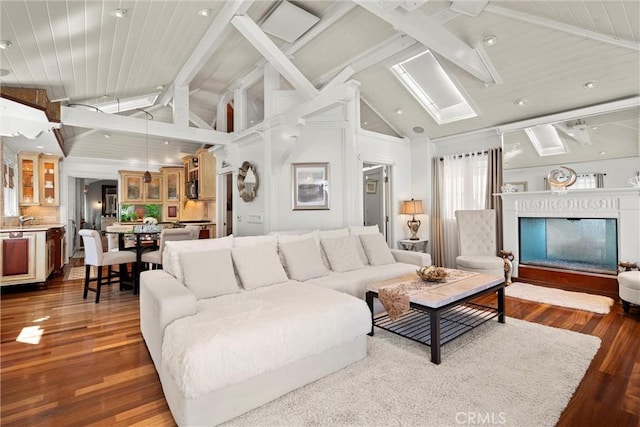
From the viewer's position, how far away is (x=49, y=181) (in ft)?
21.8

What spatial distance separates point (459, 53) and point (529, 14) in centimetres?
70

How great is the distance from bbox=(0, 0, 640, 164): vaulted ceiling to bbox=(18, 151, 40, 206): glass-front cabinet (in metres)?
2.66

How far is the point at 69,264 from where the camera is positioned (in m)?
6.80

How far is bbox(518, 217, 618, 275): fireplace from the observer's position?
4.23 meters

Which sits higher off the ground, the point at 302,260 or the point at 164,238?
the point at 164,238

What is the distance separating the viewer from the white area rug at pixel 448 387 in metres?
1.76

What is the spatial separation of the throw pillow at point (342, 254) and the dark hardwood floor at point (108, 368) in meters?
1.83

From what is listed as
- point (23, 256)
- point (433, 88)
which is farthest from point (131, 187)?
point (433, 88)

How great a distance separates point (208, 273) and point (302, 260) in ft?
3.33

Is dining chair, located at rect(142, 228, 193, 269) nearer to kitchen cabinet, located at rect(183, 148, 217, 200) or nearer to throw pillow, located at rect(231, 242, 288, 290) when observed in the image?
throw pillow, located at rect(231, 242, 288, 290)

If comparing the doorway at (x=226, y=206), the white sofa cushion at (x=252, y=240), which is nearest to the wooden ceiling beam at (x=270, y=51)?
the white sofa cushion at (x=252, y=240)

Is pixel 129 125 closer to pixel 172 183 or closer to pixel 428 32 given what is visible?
pixel 172 183

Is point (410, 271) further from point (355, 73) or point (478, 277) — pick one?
point (355, 73)
